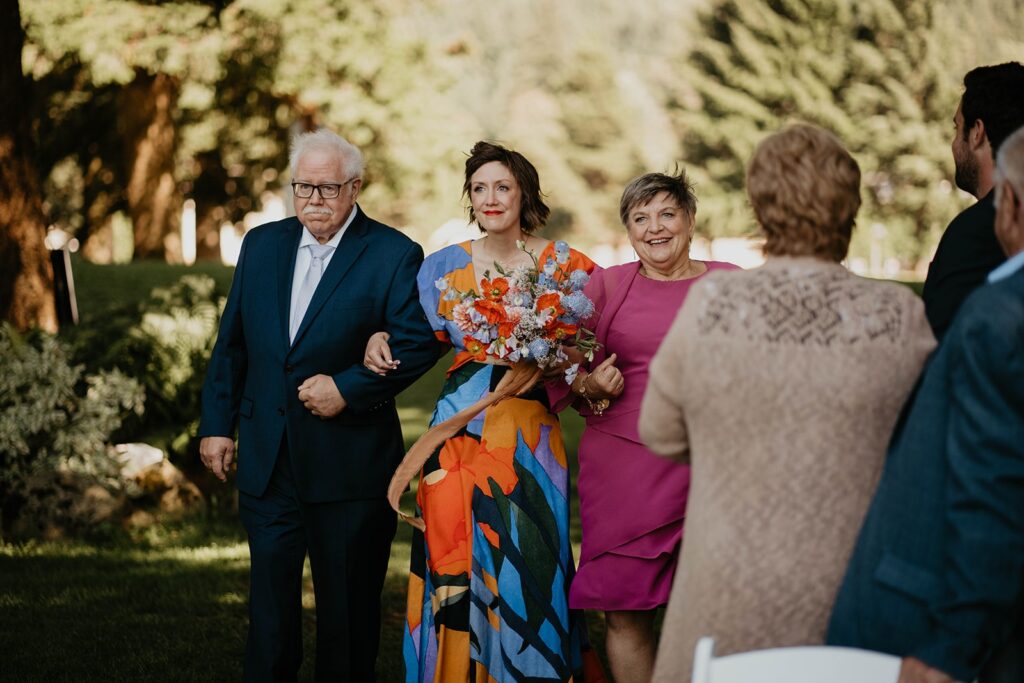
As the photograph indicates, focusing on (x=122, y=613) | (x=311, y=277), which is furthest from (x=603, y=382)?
(x=122, y=613)

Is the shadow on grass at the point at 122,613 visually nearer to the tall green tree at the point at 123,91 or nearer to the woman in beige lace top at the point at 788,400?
the woman in beige lace top at the point at 788,400

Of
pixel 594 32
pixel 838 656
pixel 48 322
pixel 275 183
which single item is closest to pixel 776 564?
pixel 838 656

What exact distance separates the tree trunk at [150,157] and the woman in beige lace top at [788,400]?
16680 millimetres

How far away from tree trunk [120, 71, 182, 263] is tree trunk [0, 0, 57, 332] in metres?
9.73

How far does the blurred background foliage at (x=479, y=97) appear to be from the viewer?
16.8m

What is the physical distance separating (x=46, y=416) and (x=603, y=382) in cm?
482

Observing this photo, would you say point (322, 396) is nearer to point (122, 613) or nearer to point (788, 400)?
point (788, 400)

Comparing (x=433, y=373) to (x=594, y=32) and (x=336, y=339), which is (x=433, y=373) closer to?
(x=336, y=339)

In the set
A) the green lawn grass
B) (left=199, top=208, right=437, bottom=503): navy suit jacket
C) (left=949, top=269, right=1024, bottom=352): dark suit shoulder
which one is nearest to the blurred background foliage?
(left=949, top=269, right=1024, bottom=352): dark suit shoulder

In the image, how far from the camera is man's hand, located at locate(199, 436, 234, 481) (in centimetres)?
470

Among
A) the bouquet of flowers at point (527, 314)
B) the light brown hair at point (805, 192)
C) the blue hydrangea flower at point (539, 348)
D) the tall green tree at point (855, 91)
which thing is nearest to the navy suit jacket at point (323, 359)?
the bouquet of flowers at point (527, 314)

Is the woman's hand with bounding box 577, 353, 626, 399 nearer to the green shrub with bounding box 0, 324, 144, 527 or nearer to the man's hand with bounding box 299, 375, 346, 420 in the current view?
the man's hand with bounding box 299, 375, 346, 420

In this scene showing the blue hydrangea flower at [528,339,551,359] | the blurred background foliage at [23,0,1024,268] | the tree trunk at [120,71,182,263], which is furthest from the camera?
the tree trunk at [120,71,182,263]

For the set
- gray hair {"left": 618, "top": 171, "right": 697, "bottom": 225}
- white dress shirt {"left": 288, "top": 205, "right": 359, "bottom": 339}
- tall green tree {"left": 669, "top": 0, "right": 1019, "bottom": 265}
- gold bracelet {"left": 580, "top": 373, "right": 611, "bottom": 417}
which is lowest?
gold bracelet {"left": 580, "top": 373, "right": 611, "bottom": 417}
